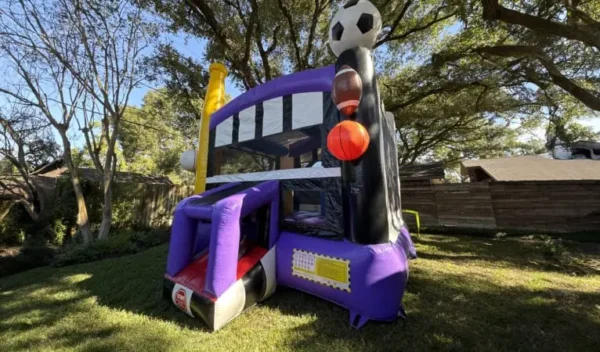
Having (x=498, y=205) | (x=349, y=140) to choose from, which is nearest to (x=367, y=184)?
(x=349, y=140)

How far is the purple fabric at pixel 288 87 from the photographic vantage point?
2.90m

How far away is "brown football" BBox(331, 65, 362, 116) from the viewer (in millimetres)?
2430

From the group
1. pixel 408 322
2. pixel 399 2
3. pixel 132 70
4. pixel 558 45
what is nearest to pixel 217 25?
pixel 132 70

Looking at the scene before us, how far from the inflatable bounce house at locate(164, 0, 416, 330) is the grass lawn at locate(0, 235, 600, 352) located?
204 millimetres

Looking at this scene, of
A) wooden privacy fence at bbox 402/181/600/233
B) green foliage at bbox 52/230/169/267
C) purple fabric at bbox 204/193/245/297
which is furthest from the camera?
wooden privacy fence at bbox 402/181/600/233

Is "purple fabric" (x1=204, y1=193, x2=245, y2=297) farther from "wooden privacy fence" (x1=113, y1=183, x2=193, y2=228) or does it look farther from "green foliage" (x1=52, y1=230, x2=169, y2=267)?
"wooden privacy fence" (x1=113, y1=183, x2=193, y2=228)

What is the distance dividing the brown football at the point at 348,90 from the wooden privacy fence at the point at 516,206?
25.8 ft

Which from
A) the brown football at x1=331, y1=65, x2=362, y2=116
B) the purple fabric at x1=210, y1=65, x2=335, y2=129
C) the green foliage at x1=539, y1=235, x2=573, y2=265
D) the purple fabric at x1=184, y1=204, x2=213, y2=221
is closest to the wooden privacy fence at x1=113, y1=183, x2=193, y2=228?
the purple fabric at x1=210, y1=65, x2=335, y2=129

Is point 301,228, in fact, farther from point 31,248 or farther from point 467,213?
point 467,213

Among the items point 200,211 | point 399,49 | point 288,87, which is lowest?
point 200,211

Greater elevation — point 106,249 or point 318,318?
point 106,249

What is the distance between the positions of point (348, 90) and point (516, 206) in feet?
28.2

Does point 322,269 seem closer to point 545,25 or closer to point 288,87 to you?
point 288,87

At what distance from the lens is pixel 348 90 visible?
2426 millimetres
